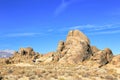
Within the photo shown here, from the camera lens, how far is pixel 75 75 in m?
37.5

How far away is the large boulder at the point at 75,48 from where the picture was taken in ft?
210

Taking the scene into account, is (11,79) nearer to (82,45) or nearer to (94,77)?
(94,77)

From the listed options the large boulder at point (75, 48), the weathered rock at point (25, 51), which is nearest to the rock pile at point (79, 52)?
the large boulder at point (75, 48)

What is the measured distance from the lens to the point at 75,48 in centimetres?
6506

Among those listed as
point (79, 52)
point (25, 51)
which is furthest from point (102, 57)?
point (25, 51)

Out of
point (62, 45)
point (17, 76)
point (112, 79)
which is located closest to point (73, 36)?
point (62, 45)

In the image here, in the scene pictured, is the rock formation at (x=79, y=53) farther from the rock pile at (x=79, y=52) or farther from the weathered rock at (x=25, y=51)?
the weathered rock at (x=25, y=51)

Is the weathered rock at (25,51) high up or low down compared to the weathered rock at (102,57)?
up

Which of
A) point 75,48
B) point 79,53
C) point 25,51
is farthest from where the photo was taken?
point 25,51

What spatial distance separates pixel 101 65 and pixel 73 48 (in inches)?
364

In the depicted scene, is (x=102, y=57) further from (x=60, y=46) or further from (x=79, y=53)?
(x=60, y=46)

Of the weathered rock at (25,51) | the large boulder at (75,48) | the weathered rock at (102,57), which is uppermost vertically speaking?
the weathered rock at (25,51)

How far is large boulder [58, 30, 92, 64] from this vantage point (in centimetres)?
6391

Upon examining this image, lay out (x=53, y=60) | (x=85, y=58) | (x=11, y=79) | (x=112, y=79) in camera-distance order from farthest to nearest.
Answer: (x=53, y=60)
(x=85, y=58)
(x=112, y=79)
(x=11, y=79)
